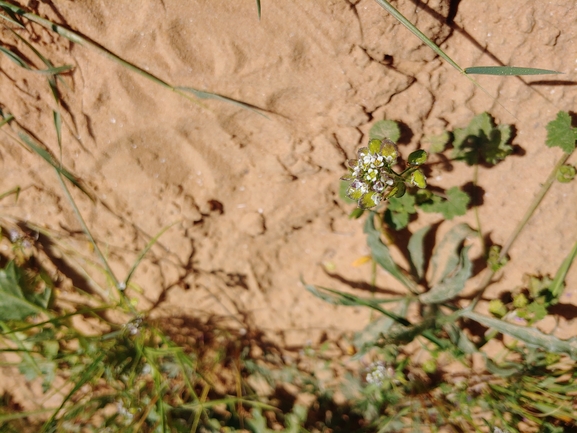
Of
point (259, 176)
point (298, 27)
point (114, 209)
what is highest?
point (298, 27)

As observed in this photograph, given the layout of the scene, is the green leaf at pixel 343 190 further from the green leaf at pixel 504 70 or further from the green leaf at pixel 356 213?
the green leaf at pixel 504 70

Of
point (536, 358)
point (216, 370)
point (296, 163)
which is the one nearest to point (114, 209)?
point (296, 163)

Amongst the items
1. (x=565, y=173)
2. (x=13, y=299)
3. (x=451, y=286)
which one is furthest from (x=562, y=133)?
(x=13, y=299)

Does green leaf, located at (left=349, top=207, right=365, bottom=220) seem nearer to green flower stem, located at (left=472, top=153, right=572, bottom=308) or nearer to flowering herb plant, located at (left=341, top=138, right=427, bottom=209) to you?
flowering herb plant, located at (left=341, top=138, right=427, bottom=209)

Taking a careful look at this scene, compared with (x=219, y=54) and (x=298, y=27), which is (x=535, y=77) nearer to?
(x=298, y=27)

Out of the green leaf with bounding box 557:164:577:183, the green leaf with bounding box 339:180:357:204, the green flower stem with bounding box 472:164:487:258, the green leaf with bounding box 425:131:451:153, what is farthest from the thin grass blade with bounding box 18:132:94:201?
the green leaf with bounding box 557:164:577:183

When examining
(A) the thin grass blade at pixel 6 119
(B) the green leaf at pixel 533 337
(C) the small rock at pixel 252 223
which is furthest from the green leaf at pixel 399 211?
(A) the thin grass blade at pixel 6 119
